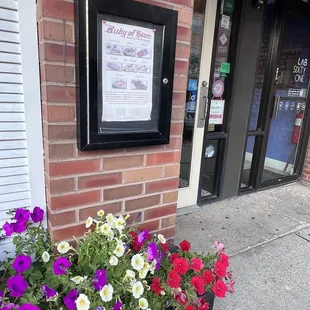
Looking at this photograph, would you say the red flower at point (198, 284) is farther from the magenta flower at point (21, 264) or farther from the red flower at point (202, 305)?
the magenta flower at point (21, 264)

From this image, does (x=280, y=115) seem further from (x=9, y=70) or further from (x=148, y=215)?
(x=9, y=70)

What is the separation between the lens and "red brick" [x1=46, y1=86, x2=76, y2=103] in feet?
3.33

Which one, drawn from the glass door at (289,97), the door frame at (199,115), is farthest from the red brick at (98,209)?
the glass door at (289,97)

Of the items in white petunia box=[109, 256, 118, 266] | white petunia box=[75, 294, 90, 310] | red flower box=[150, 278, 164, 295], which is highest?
white petunia box=[109, 256, 118, 266]

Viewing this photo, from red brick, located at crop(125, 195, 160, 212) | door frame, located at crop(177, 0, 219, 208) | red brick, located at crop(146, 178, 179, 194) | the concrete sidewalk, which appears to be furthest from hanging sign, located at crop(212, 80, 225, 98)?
red brick, located at crop(125, 195, 160, 212)

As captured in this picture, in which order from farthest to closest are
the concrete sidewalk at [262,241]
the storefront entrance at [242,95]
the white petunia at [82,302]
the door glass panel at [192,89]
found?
1. the storefront entrance at [242,95]
2. the door glass panel at [192,89]
3. the concrete sidewalk at [262,241]
4. the white petunia at [82,302]

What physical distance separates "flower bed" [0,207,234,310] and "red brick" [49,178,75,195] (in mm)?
131

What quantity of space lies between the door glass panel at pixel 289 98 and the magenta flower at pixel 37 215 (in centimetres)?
283

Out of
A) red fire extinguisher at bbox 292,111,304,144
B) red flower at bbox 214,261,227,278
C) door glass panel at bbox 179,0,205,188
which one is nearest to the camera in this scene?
red flower at bbox 214,261,227,278

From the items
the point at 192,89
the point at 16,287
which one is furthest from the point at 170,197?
the point at 192,89

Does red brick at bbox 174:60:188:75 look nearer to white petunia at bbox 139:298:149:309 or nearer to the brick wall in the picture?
the brick wall

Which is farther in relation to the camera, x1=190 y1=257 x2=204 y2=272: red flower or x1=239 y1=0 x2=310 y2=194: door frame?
x1=239 y1=0 x2=310 y2=194: door frame

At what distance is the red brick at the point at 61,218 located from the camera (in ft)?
3.76

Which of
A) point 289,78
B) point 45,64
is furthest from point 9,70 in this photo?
point 289,78
